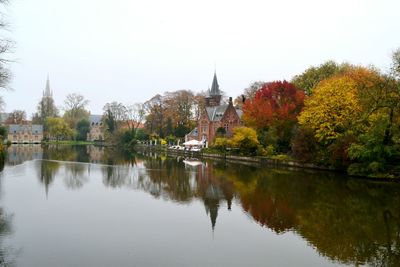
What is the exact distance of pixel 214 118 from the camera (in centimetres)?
6812

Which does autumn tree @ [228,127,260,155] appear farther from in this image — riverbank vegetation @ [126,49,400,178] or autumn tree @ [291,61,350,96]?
autumn tree @ [291,61,350,96]

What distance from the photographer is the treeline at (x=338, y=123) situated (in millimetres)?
29125

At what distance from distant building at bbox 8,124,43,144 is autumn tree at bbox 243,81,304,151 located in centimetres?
7478

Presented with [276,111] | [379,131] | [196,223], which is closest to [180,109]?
[276,111]

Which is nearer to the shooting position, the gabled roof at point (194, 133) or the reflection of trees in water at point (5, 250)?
the reflection of trees in water at point (5, 250)

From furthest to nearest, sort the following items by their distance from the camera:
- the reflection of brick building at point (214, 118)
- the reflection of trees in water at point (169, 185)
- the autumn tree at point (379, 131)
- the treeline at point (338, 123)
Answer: the reflection of brick building at point (214, 118)
the treeline at point (338, 123)
the autumn tree at point (379, 131)
the reflection of trees in water at point (169, 185)

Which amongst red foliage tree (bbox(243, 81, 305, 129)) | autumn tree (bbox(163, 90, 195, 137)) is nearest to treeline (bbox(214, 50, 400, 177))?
red foliage tree (bbox(243, 81, 305, 129))

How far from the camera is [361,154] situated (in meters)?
29.1

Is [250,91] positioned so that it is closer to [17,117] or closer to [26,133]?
[26,133]

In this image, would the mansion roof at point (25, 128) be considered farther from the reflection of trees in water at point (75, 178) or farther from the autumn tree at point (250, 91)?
the reflection of trees in water at point (75, 178)

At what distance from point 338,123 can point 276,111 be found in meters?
13.3

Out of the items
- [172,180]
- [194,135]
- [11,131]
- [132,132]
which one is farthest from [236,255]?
[11,131]

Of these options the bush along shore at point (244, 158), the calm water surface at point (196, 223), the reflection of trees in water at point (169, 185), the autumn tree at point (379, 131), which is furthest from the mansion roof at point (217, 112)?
the calm water surface at point (196, 223)

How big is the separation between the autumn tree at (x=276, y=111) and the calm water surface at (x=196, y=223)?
62.1 feet
